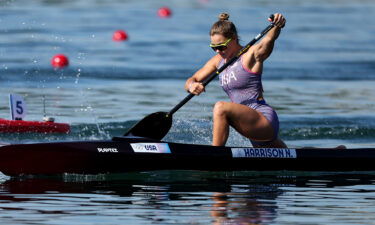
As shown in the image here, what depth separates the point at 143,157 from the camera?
36.9 feet

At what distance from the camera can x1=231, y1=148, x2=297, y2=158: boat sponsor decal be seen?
11438mm

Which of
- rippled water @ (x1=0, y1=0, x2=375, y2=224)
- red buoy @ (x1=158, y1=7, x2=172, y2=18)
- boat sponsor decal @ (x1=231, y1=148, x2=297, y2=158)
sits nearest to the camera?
rippled water @ (x1=0, y1=0, x2=375, y2=224)

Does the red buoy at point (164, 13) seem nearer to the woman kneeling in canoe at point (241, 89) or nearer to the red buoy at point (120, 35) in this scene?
the red buoy at point (120, 35)

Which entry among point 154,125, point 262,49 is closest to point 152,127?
point 154,125

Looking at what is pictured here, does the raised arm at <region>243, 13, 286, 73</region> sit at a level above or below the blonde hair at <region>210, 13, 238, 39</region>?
below

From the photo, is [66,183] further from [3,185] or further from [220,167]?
[220,167]

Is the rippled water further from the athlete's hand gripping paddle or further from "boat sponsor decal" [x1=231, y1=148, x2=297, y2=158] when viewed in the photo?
the athlete's hand gripping paddle

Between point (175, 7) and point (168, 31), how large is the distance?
11975mm

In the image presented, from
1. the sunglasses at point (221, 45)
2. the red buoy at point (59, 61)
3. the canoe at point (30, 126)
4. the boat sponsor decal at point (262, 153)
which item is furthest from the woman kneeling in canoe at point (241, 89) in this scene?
the red buoy at point (59, 61)

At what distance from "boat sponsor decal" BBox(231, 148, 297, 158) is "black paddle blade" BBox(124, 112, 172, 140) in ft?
2.98

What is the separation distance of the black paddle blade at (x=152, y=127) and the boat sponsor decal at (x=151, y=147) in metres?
0.56

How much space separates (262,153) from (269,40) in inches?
44.9

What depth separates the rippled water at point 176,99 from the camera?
9500 mm

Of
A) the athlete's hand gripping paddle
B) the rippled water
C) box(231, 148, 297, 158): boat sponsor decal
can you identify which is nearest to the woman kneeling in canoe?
box(231, 148, 297, 158): boat sponsor decal
